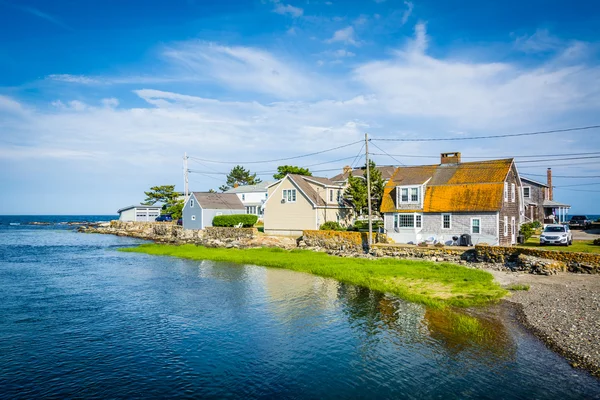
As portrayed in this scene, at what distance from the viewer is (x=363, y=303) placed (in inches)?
931

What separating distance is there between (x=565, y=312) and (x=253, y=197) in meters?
65.2

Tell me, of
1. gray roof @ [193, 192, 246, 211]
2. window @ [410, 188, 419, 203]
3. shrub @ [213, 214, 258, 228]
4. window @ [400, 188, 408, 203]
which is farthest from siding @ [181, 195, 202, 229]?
window @ [410, 188, 419, 203]

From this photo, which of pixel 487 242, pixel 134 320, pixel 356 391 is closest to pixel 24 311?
pixel 134 320

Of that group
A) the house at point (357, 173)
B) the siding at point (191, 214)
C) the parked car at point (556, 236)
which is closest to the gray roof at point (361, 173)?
the house at point (357, 173)

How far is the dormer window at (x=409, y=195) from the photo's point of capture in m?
41.9

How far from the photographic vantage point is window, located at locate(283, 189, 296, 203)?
54.2m

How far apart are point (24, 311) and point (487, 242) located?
3652 cm

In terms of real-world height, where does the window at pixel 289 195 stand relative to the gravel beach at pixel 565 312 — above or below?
above

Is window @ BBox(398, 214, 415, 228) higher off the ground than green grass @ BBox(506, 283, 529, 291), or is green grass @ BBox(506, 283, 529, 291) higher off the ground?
window @ BBox(398, 214, 415, 228)

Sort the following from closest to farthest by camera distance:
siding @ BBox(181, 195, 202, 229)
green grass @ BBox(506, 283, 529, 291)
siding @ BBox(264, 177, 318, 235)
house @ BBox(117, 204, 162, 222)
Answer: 1. green grass @ BBox(506, 283, 529, 291)
2. siding @ BBox(264, 177, 318, 235)
3. siding @ BBox(181, 195, 202, 229)
4. house @ BBox(117, 204, 162, 222)

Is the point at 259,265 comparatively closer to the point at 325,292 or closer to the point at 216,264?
the point at 216,264

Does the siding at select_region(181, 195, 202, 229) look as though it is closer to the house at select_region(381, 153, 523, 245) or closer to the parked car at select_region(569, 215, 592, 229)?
the house at select_region(381, 153, 523, 245)

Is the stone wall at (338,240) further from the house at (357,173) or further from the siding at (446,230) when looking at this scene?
the house at (357,173)

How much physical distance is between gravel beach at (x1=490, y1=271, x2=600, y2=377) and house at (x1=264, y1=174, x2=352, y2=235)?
2706 centimetres
